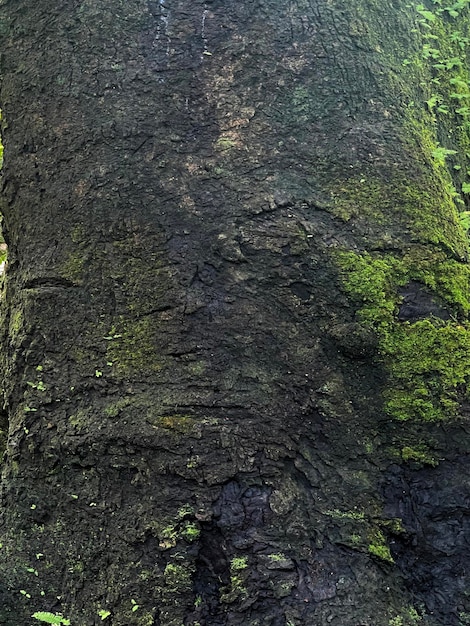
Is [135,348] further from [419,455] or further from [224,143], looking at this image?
[419,455]

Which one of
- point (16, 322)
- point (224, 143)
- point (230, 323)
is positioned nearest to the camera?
point (230, 323)

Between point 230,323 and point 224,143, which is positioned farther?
point 224,143

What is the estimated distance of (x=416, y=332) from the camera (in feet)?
8.52

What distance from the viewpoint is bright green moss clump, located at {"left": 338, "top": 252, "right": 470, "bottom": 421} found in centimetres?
254

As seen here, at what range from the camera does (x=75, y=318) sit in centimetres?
282

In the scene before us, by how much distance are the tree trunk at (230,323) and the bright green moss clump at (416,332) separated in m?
0.01

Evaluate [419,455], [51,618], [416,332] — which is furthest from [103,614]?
[416,332]

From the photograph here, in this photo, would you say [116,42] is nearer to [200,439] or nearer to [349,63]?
[349,63]

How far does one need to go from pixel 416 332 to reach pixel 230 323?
815 millimetres

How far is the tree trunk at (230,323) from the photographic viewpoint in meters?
2.47

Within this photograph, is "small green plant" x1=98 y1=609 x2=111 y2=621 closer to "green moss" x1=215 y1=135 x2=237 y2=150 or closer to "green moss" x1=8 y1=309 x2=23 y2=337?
"green moss" x1=8 y1=309 x2=23 y2=337

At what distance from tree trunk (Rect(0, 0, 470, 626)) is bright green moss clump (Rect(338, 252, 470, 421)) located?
0.01 meters

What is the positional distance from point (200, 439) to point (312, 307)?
2.49 feet

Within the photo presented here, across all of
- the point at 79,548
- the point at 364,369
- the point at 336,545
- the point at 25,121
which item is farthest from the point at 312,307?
the point at 25,121
